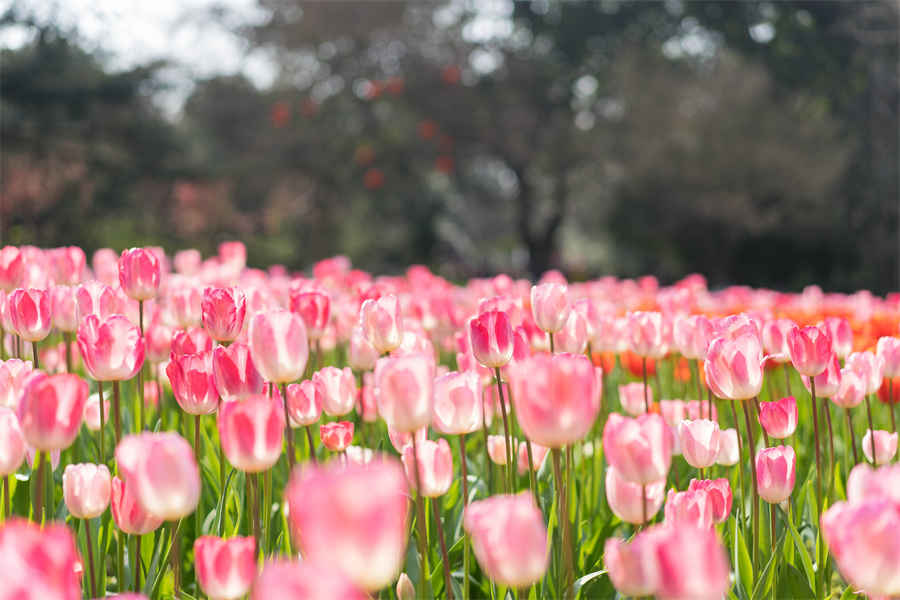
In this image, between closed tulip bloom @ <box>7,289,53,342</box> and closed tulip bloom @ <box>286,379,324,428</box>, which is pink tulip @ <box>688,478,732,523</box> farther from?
closed tulip bloom @ <box>7,289,53,342</box>

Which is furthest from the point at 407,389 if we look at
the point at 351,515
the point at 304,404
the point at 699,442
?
the point at 699,442

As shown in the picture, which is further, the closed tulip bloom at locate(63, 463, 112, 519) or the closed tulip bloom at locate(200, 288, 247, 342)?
the closed tulip bloom at locate(200, 288, 247, 342)

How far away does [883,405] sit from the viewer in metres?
3.22

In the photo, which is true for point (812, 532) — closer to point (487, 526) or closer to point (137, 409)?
point (487, 526)

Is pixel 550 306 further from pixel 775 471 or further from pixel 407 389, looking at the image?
pixel 407 389

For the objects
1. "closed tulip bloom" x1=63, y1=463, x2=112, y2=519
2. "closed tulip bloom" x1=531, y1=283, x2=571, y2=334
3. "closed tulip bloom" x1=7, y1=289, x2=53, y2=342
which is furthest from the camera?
"closed tulip bloom" x1=531, y1=283, x2=571, y2=334

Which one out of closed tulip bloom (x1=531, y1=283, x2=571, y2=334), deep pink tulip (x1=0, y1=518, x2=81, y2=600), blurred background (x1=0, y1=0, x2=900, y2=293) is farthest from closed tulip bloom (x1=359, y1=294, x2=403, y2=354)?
blurred background (x1=0, y1=0, x2=900, y2=293)

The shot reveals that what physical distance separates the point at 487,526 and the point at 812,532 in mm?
1480

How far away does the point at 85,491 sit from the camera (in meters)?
1.27

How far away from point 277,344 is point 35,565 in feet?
1.98

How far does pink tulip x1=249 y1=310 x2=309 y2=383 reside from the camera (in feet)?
3.95

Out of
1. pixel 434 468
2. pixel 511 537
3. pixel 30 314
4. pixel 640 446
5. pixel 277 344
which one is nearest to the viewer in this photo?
pixel 511 537

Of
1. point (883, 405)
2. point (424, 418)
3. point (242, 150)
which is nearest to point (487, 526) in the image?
point (424, 418)

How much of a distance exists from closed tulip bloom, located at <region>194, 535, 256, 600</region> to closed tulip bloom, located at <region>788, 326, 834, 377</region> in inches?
42.2
